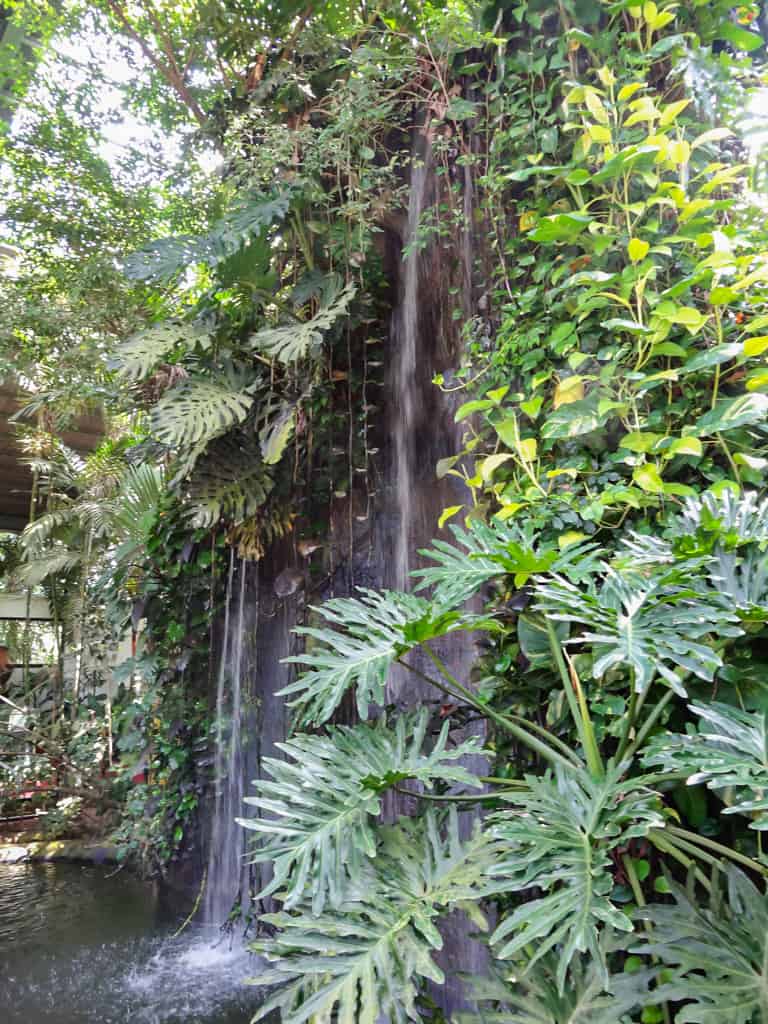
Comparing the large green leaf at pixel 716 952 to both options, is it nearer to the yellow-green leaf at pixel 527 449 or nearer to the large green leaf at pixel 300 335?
the yellow-green leaf at pixel 527 449

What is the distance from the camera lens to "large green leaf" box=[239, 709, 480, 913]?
1439 mm

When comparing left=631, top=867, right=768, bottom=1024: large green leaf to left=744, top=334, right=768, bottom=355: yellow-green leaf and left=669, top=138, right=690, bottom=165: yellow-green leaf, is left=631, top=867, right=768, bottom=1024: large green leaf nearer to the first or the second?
left=744, top=334, right=768, bottom=355: yellow-green leaf

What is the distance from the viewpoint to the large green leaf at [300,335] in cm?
309

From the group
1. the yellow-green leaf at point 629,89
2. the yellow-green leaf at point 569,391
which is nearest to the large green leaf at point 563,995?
the yellow-green leaf at point 569,391

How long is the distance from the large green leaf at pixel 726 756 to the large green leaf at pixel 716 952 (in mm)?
184

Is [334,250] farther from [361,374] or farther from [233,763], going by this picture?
[233,763]

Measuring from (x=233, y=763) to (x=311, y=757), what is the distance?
2.35 metres

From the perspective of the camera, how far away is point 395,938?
1.38 metres

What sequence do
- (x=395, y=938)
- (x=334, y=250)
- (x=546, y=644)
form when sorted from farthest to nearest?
(x=334, y=250), (x=546, y=644), (x=395, y=938)

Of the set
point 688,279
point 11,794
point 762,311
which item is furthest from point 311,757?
point 11,794

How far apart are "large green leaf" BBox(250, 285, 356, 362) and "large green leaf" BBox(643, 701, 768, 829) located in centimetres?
218

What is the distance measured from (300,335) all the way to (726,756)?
7.87 ft

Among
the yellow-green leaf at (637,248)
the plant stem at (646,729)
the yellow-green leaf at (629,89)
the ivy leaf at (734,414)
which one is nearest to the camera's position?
the plant stem at (646,729)

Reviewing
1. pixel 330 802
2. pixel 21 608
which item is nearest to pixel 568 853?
pixel 330 802
